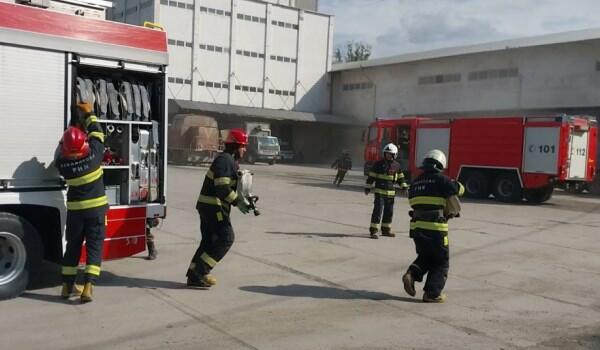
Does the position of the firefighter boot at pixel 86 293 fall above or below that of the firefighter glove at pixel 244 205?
below

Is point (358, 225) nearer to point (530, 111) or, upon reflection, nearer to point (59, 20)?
point (59, 20)

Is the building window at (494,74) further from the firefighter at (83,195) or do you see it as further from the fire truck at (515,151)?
the firefighter at (83,195)

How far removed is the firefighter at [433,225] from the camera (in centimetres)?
661

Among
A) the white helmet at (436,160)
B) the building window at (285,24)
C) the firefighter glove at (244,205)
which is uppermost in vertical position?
the building window at (285,24)

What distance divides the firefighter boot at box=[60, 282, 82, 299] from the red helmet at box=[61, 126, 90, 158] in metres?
1.29

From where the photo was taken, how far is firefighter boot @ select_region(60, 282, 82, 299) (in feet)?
20.2

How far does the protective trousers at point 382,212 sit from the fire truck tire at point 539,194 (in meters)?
10.4

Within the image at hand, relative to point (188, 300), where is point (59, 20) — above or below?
above

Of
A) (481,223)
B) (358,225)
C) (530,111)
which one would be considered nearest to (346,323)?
(358,225)

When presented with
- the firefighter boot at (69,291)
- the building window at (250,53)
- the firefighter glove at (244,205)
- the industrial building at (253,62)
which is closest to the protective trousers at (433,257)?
the firefighter glove at (244,205)

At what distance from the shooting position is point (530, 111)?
3481cm

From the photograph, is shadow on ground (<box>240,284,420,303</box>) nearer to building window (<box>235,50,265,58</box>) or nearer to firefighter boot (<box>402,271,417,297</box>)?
firefighter boot (<box>402,271,417,297</box>)

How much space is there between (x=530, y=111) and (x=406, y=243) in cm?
2702

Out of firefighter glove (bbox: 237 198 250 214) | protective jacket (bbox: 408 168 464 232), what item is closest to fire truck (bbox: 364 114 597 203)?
protective jacket (bbox: 408 168 464 232)
